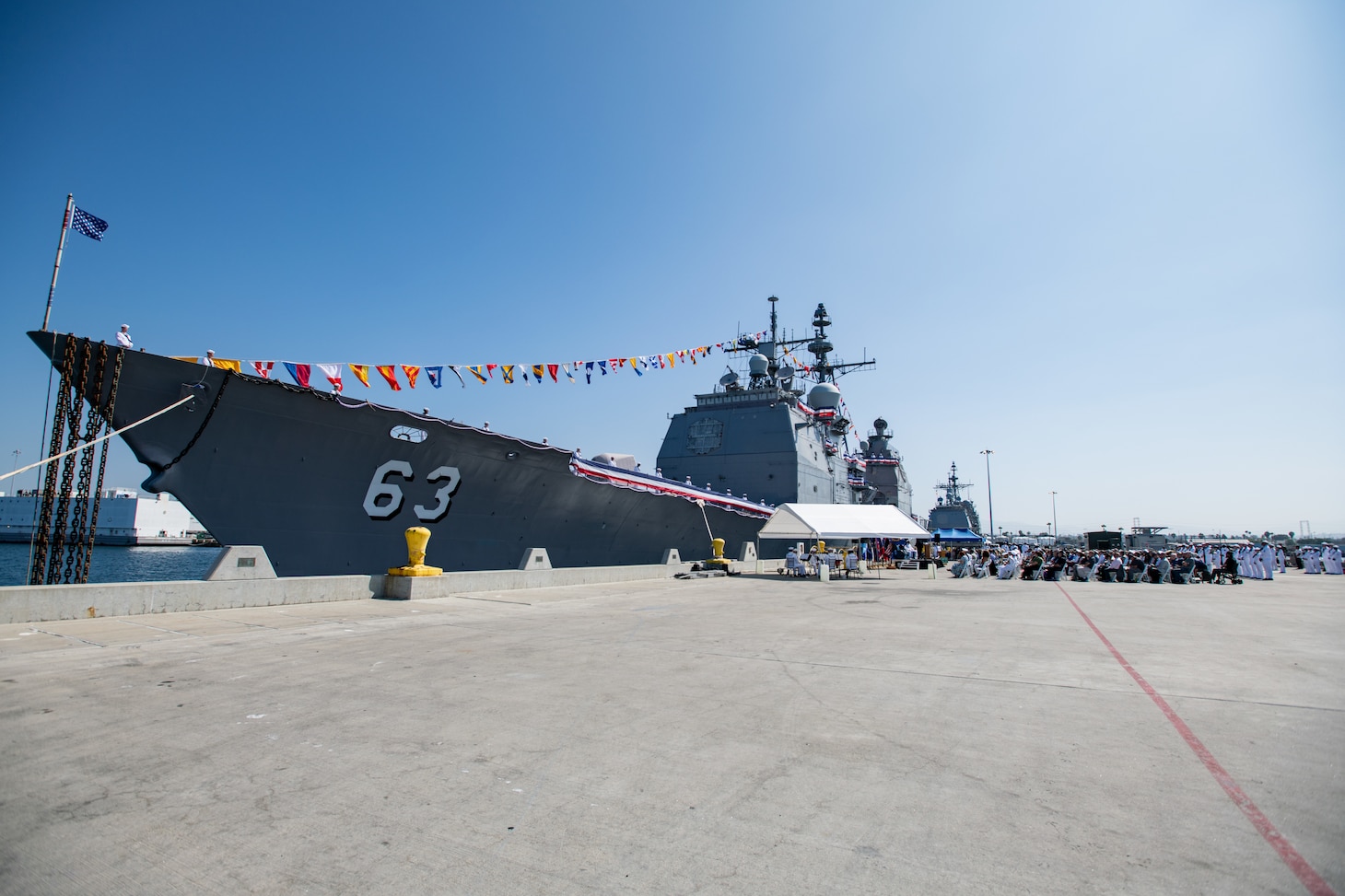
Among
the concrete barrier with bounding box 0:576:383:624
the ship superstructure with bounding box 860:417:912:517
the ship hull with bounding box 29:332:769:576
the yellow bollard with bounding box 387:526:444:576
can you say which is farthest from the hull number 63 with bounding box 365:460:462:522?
the ship superstructure with bounding box 860:417:912:517

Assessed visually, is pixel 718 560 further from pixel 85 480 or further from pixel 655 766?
pixel 655 766

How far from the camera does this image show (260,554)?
9.28m

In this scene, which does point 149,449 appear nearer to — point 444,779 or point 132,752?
point 132,752

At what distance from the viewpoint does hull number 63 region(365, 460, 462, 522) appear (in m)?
12.4

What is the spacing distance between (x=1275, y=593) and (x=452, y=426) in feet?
62.5

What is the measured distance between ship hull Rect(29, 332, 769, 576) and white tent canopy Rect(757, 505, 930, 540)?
5.14m

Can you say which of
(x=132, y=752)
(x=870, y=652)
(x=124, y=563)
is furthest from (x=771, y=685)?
(x=124, y=563)

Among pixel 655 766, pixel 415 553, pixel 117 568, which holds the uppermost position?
pixel 415 553

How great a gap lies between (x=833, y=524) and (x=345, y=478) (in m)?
12.1

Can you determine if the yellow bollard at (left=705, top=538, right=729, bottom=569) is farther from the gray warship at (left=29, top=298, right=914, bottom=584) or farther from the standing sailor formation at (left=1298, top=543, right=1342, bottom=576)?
the standing sailor formation at (left=1298, top=543, right=1342, bottom=576)

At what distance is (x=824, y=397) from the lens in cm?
3319

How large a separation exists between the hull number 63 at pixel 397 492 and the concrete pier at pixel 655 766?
5685 mm

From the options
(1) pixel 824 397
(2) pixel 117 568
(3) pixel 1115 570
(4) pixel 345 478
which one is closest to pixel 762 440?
(1) pixel 824 397

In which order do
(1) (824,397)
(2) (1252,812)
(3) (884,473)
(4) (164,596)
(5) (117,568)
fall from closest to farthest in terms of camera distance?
(2) (1252,812)
(4) (164,596)
(1) (824,397)
(5) (117,568)
(3) (884,473)
